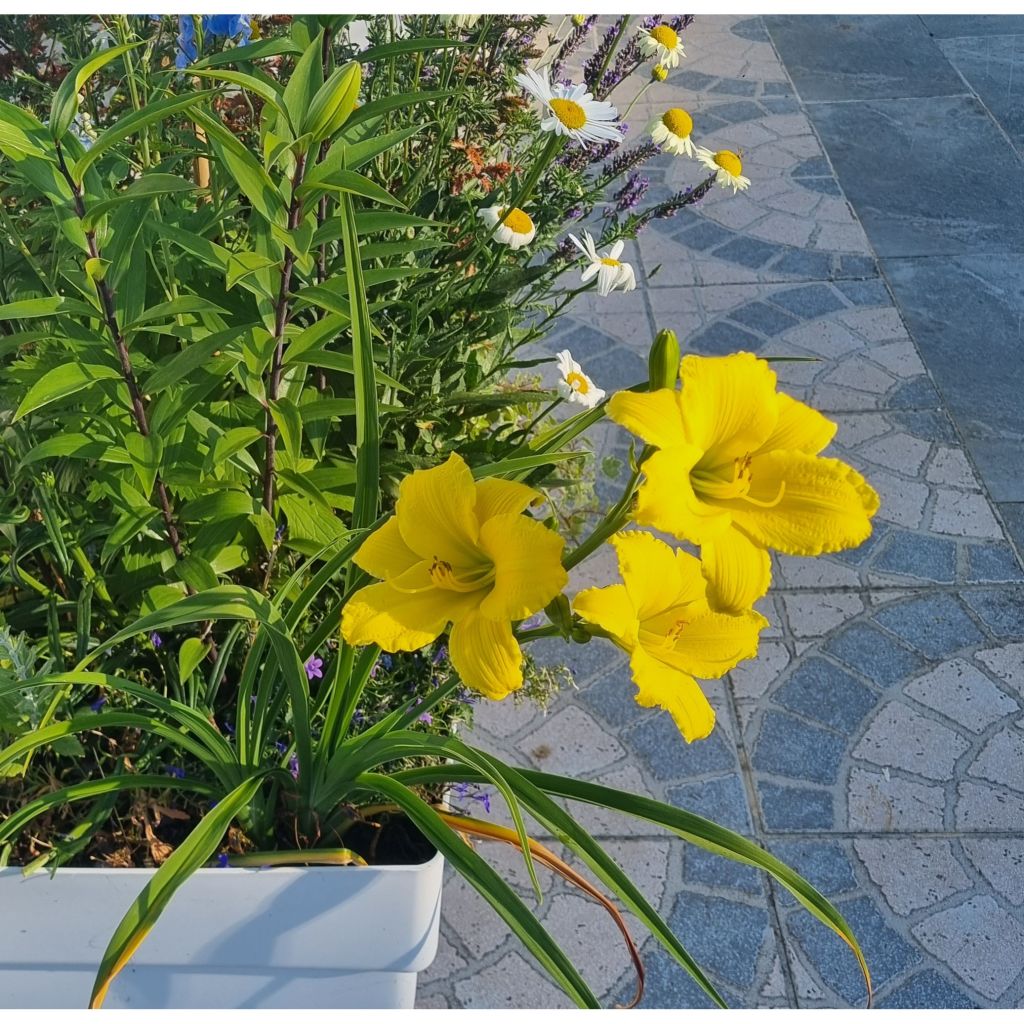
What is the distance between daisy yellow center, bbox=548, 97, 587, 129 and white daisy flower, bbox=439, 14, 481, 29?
0.30 m

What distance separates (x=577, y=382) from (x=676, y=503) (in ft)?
2.95

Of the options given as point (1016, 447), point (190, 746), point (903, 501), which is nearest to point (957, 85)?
point (1016, 447)

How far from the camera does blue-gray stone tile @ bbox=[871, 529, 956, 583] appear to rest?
210cm

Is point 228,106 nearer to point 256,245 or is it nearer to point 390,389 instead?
point 390,389

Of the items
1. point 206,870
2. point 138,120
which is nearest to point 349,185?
point 138,120

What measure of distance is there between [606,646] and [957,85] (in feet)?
9.49

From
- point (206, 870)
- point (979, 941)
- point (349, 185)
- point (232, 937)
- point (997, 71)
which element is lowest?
point (979, 941)

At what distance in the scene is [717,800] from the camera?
5.67ft

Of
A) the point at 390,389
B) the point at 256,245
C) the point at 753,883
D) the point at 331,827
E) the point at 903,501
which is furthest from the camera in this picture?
the point at 903,501

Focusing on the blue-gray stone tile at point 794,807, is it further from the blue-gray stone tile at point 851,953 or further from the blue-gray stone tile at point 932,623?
the blue-gray stone tile at point 932,623

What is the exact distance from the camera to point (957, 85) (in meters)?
3.77

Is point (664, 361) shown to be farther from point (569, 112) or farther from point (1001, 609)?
point (1001, 609)

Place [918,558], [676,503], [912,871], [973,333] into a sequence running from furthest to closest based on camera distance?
[973,333]
[918,558]
[912,871]
[676,503]

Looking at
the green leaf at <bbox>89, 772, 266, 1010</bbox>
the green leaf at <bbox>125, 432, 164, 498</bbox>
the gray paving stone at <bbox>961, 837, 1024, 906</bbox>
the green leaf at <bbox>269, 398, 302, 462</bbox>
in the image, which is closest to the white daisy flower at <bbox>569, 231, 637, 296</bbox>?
the green leaf at <bbox>269, 398, 302, 462</bbox>
